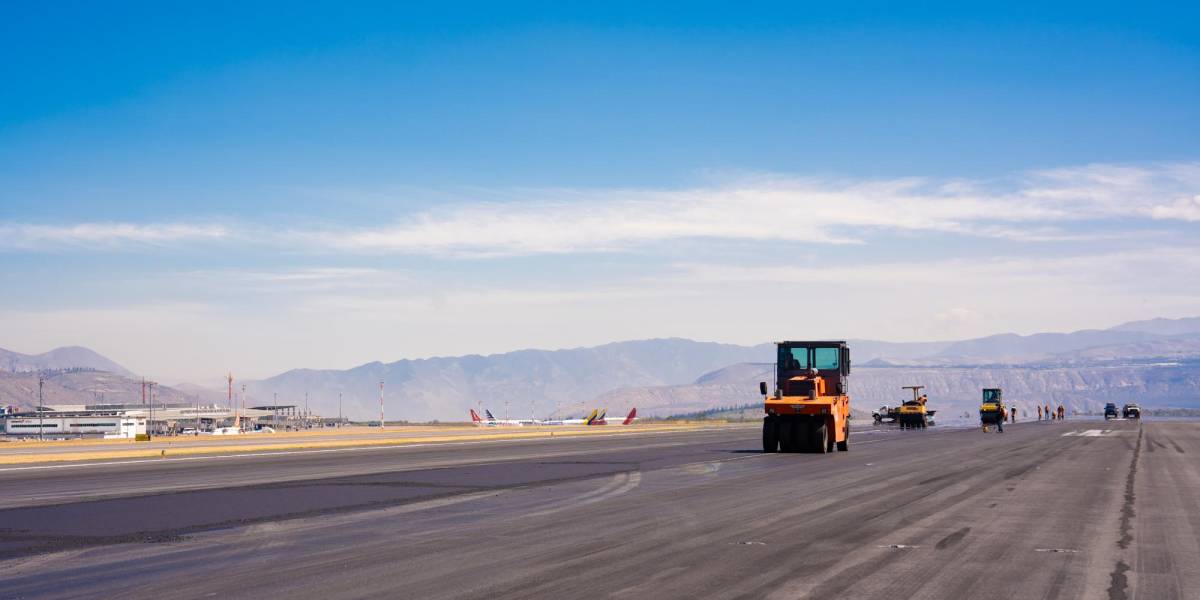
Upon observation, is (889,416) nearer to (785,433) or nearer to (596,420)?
(596,420)

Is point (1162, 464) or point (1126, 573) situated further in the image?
point (1162, 464)

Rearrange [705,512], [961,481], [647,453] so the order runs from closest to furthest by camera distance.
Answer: [705,512], [961,481], [647,453]

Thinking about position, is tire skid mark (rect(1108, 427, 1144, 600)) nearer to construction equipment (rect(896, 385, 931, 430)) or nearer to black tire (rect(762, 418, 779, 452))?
black tire (rect(762, 418, 779, 452))

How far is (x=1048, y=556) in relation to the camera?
13156mm

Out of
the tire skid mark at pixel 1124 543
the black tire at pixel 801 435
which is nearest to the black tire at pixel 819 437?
the black tire at pixel 801 435

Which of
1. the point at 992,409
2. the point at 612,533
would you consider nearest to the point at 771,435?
the point at 612,533

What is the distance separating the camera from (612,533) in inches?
600

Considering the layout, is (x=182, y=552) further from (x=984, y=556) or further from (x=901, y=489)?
(x=901, y=489)

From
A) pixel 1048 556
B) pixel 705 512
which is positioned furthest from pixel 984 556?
pixel 705 512

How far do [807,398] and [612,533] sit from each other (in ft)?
73.5

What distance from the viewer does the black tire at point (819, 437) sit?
36.7 meters

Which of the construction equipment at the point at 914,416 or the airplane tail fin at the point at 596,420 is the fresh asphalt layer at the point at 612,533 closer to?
the construction equipment at the point at 914,416

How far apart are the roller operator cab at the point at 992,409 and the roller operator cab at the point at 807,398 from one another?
36668mm

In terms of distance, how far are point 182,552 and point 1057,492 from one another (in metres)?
16.9
